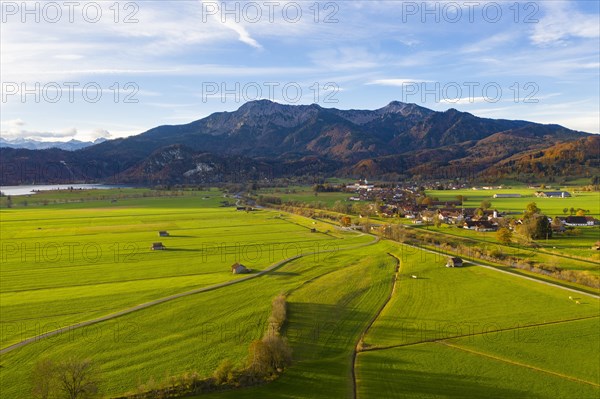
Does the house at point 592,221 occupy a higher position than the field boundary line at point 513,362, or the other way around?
the house at point 592,221

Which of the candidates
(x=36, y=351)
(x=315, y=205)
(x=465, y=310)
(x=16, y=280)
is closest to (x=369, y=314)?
(x=465, y=310)

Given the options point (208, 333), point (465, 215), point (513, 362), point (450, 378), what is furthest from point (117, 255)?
point (465, 215)

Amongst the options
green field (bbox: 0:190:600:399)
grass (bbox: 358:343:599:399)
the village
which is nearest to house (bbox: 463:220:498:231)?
the village

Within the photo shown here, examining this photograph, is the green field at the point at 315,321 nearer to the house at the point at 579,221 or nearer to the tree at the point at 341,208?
the house at the point at 579,221

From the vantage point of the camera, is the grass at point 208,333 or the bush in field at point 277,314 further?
the bush in field at point 277,314

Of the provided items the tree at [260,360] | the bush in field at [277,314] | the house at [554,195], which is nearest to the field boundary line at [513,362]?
the bush in field at [277,314]
